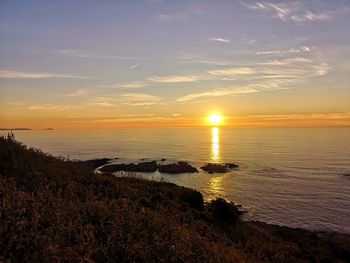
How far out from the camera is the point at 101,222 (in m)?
7.25

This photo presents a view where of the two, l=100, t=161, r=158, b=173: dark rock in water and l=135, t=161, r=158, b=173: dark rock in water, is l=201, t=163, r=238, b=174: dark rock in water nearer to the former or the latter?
l=135, t=161, r=158, b=173: dark rock in water

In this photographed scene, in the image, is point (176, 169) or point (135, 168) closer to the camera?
point (176, 169)

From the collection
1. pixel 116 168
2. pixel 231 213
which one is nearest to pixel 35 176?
pixel 231 213

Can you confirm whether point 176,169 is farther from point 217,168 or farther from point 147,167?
point 217,168

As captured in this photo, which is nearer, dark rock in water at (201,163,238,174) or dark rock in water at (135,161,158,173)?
dark rock in water at (201,163,238,174)

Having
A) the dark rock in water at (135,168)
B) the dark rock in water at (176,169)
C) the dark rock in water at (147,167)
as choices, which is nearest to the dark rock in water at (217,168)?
the dark rock in water at (176,169)

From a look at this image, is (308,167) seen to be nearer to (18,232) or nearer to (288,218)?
(288,218)

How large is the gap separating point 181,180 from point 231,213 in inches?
1964

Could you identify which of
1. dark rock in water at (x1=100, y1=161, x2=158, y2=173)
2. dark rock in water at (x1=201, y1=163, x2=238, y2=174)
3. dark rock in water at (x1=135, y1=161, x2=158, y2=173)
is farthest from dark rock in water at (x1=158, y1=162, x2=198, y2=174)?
dark rock in water at (x1=201, y1=163, x2=238, y2=174)

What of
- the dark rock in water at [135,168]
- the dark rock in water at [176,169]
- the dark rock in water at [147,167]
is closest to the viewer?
the dark rock in water at [176,169]

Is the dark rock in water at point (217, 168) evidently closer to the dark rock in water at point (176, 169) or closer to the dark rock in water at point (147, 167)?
the dark rock in water at point (176, 169)

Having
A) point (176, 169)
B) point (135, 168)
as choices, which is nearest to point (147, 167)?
point (135, 168)

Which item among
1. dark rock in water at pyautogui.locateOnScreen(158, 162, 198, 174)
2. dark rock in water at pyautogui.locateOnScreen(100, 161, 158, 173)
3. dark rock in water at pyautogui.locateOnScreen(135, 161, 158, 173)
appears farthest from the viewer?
dark rock in water at pyautogui.locateOnScreen(135, 161, 158, 173)

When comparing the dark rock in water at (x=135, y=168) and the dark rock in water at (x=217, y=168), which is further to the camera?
the dark rock in water at (x=135, y=168)
